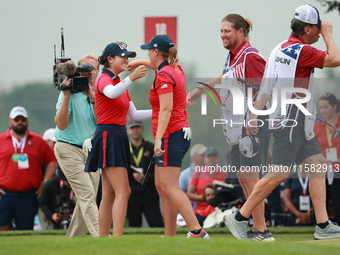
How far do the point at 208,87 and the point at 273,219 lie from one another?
558 centimetres

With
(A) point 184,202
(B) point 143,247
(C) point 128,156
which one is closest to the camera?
(B) point 143,247

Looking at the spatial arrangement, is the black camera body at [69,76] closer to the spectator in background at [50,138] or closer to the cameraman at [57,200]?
the cameraman at [57,200]

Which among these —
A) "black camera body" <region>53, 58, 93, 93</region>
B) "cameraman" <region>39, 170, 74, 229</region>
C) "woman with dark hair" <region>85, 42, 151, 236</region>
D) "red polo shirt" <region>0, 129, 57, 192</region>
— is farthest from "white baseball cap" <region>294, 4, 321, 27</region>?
"red polo shirt" <region>0, 129, 57, 192</region>

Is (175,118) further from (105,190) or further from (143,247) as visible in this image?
(143,247)

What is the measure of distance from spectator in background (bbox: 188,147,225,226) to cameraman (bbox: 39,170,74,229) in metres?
2.07

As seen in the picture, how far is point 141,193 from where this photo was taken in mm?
13516

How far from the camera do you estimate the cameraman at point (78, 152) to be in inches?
379

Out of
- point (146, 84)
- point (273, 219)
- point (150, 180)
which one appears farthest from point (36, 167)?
point (146, 84)

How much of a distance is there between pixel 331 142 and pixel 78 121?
4.26m

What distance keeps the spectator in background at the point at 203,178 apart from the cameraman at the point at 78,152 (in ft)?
12.8

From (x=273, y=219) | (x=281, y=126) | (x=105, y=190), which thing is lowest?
(x=273, y=219)

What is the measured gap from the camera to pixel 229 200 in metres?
13.0

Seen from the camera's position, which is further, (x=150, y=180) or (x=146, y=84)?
(x=146, y=84)

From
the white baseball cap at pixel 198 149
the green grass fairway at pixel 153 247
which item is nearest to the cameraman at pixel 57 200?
the white baseball cap at pixel 198 149
